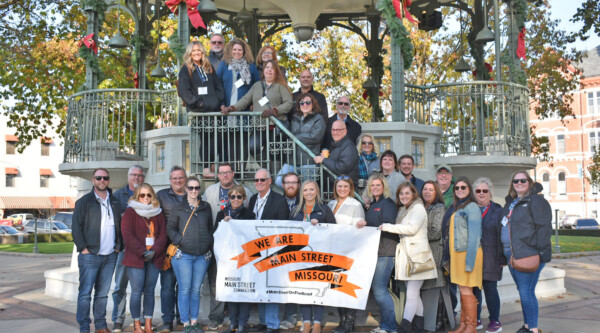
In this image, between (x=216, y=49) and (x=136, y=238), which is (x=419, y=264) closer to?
(x=136, y=238)

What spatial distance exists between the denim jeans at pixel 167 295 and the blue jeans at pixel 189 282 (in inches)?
8.6

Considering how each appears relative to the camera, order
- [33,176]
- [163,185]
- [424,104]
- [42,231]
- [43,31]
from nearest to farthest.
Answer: [163,185] < [424,104] < [43,31] < [42,231] < [33,176]

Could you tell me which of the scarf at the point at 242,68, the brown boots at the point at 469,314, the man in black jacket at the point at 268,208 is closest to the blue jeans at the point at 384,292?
the brown boots at the point at 469,314

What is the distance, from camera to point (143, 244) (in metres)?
7.48

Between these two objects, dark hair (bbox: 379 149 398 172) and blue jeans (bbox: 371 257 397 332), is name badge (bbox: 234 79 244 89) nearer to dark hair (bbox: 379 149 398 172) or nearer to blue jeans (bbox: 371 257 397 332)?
dark hair (bbox: 379 149 398 172)

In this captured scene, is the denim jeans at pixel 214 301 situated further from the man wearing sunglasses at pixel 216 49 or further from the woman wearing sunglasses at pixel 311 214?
the man wearing sunglasses at pixel 216 49

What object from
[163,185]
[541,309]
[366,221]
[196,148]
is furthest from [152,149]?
[541,309]

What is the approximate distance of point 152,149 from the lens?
11.1 meters

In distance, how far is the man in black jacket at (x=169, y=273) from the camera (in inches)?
308

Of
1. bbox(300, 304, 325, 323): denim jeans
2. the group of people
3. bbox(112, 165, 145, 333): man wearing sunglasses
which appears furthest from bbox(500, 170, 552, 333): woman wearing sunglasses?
bbox(112, 165, 145, 333): man wearing sunglasses

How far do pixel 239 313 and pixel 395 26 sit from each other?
5949 mm

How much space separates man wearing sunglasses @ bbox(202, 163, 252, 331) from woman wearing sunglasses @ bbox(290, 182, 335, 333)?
896 mm

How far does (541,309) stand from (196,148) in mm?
5630

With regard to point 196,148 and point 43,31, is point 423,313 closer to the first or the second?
point 196,148
